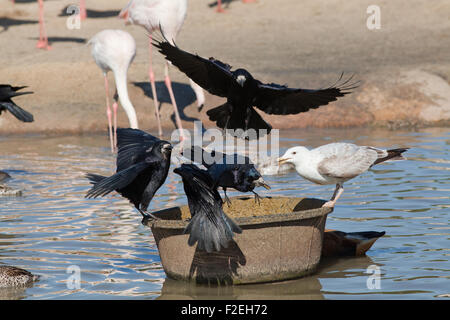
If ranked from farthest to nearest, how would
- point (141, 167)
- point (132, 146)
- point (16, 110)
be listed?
point (16, 110)
point (132, 146)
point (141, 167)

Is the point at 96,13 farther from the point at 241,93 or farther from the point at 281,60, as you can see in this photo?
the point at 241,93

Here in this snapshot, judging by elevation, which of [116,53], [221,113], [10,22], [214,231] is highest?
[10,22]

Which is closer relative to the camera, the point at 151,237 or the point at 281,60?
the point at 151,237

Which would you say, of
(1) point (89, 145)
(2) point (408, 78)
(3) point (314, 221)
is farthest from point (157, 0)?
(3) point (314, 221)

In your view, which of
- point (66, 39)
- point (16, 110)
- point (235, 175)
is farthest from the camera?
point (66, 39)

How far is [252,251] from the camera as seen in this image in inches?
237

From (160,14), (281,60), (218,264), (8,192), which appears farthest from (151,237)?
(281,60)

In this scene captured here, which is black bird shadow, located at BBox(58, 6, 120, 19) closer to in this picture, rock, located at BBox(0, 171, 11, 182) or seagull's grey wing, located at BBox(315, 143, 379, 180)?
rock, located at BBox(0, 171, 11, 182)

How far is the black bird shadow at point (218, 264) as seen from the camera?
6016mm

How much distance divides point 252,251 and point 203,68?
2.37 m

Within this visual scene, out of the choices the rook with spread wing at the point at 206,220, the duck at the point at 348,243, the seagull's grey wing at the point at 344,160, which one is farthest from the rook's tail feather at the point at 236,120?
the rook with spread wing at the point at 206,220

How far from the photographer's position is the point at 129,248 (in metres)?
7.31

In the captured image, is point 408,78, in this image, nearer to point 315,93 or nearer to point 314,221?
point 315,93

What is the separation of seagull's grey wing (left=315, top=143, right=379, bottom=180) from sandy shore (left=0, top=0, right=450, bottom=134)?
823cm
